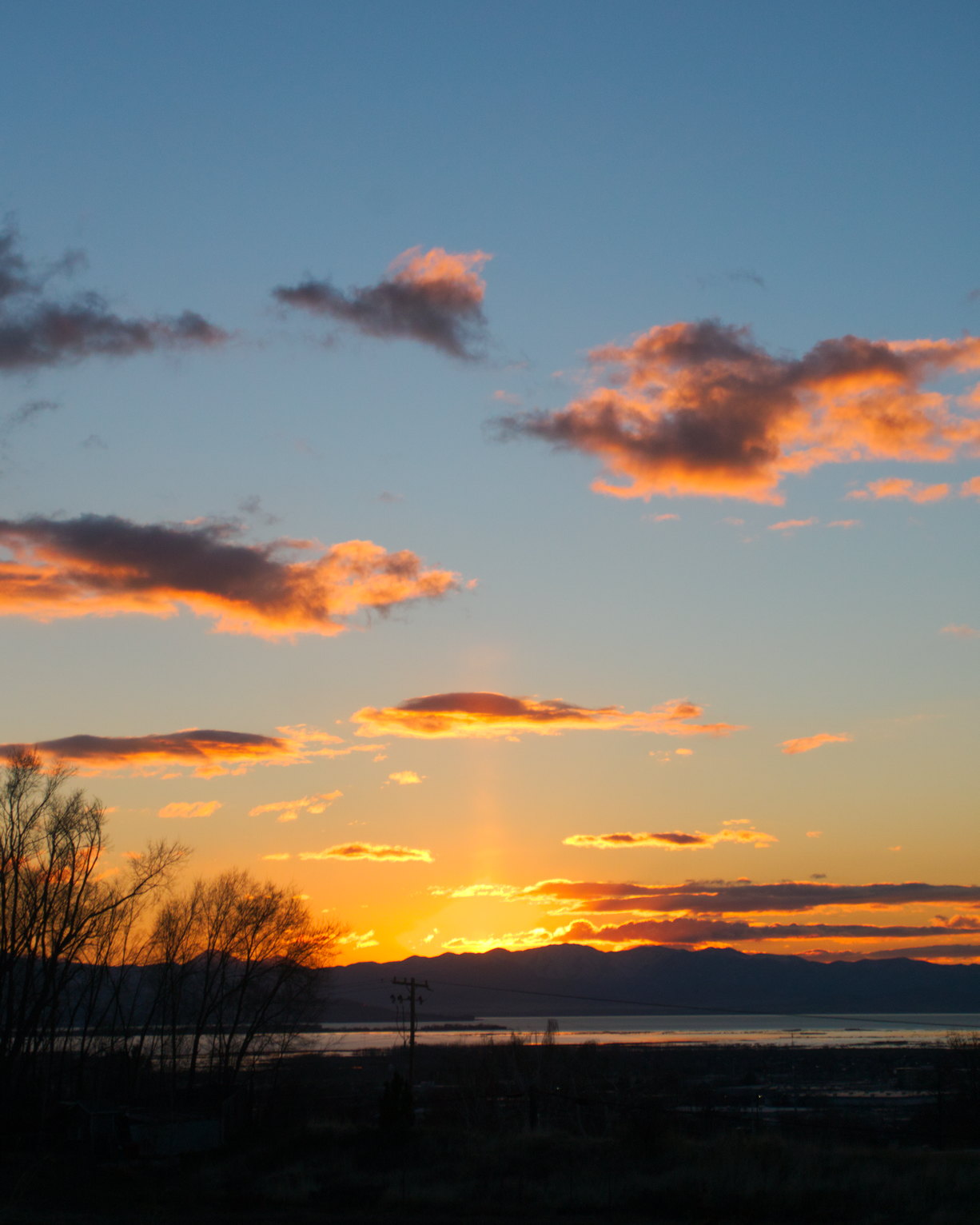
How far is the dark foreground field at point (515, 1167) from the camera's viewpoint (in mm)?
30922

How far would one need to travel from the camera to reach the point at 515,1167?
127 feet

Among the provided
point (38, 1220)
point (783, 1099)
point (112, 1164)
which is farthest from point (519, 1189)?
point (783, 1099)

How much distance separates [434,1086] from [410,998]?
3771cm

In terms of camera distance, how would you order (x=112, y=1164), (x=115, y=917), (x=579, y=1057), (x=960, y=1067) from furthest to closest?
(x=579, y=1057), (x=115, y=917), (x=960, y=1067), (x=112, y=1164)

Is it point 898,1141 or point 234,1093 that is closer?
point 898,1141

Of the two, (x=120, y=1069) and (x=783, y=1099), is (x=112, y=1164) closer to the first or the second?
(x=120, y=1069)

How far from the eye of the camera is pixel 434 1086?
9712 cm

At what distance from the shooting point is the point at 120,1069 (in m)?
74.6

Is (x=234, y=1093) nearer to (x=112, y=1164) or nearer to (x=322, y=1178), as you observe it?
(x=112, y=1164)

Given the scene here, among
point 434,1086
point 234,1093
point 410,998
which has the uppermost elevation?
point 410,998

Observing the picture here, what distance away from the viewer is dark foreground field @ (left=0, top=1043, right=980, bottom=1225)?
1217 inches

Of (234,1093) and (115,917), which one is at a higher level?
(115,917)

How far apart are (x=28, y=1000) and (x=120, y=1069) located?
1944 centimetres

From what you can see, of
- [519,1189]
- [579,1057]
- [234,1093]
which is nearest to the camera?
[519,1189]
